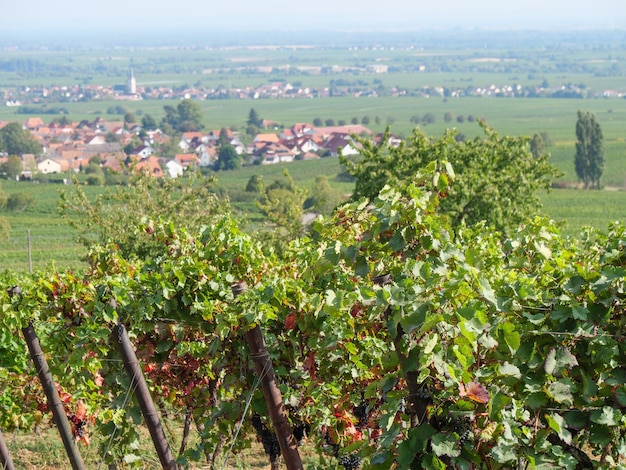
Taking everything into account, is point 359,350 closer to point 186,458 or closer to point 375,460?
point 186,458

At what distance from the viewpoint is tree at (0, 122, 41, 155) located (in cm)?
12056

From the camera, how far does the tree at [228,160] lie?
103312mm

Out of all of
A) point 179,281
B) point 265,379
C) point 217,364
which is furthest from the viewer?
point 217,364

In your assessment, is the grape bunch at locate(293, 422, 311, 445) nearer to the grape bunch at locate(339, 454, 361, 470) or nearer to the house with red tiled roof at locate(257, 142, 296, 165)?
the grape bunch at locate(339, 454, 361, 470)

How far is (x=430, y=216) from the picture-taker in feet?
13.0

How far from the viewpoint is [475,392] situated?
3.68 metres

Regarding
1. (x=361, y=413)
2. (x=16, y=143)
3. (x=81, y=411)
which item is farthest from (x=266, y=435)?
(x=16, y=143)

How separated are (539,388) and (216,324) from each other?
2206 millimetres

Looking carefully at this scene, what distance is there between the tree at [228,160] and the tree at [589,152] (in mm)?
45491

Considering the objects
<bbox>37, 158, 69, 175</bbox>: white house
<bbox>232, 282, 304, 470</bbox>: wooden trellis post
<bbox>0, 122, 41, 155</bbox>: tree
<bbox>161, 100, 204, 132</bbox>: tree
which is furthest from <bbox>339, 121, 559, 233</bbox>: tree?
<bbox>161, 100, 204, 132</bbox>: tree

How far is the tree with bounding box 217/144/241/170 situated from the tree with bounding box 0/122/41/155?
30.2 m

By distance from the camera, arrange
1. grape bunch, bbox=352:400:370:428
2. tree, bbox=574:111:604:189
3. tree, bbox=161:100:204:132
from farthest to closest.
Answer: tree, bbox=161:100:204:132 → tree, bbox=574:111:604:189 → grape bunch, bbox=352:400:370:428

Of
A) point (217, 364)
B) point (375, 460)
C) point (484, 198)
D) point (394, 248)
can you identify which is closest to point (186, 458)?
point (217, 364)

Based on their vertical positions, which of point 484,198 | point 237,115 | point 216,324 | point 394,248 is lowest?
point 237,115
